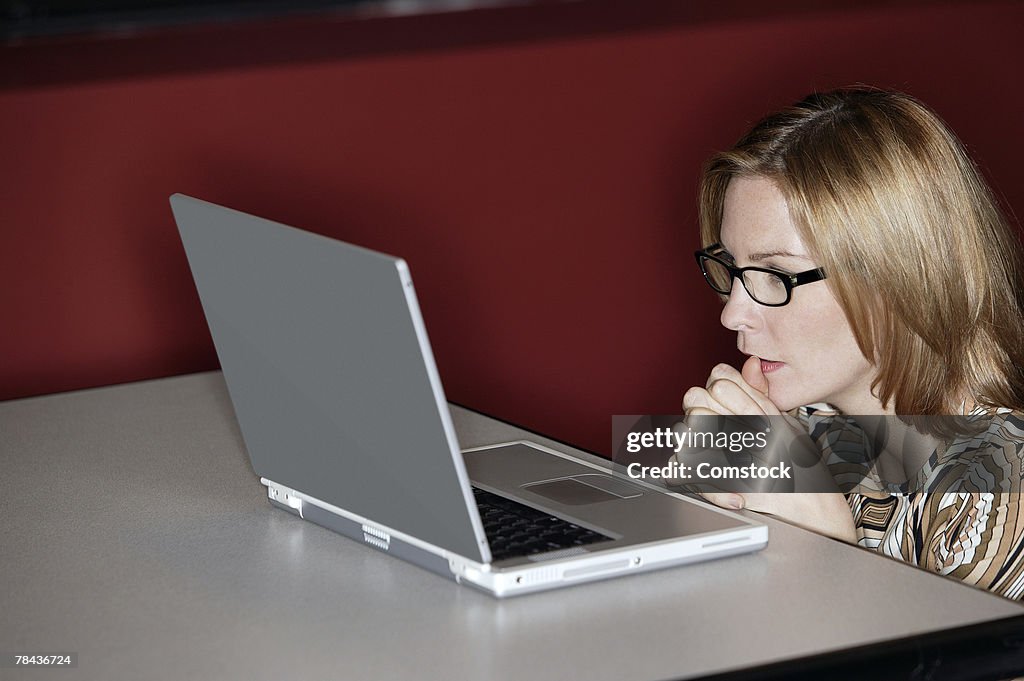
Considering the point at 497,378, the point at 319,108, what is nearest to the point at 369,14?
the point at 319,108

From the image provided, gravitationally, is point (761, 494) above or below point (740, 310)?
below

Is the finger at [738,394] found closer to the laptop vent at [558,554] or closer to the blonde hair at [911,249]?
the blonde hair at [911,249]

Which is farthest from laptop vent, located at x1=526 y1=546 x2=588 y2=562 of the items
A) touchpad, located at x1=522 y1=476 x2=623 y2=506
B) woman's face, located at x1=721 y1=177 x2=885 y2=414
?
woman's face, located at x1=721 y1=177 x2=885 y2=414

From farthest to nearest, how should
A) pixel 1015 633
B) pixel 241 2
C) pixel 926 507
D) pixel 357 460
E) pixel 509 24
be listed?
pixel 509 24, pixel 241 2, pixel 926 507, pixel 357 460, pixel 1015 633

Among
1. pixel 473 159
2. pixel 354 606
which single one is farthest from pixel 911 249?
pixel 473 159

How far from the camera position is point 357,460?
3.50 ft

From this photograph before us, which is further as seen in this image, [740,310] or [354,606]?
[740,310]

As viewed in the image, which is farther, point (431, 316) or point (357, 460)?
point (431, 316)

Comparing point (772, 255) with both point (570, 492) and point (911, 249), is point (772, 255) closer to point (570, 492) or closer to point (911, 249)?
point (911, 249)

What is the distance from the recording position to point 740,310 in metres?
1.49

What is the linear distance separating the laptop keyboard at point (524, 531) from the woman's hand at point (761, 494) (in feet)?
0.57

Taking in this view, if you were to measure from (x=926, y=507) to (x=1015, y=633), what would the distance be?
449 mm

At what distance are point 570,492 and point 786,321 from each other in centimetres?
39

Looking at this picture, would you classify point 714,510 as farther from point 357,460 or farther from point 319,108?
point 319,108
